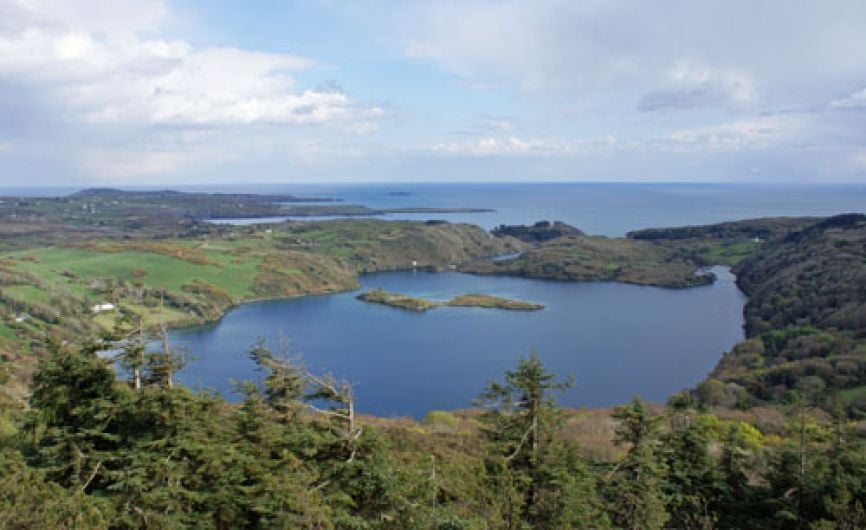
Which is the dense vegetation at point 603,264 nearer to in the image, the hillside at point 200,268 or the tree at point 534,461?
the hillside at point 200,268

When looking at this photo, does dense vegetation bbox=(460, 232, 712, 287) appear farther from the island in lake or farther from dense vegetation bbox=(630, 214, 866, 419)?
the island in lake

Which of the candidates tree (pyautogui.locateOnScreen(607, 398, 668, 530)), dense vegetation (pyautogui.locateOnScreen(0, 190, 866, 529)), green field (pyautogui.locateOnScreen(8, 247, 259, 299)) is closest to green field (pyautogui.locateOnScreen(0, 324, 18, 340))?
green field (pyautogui.locateOnScreen(8, 247, 259, 299))

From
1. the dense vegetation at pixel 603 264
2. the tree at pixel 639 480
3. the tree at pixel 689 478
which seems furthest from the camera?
the dense vegetation at pixel 603 264

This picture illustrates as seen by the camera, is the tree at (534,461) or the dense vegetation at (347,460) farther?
the tree at (534,461)

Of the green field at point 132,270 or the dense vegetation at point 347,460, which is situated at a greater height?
the dense vegetation at point 347,460

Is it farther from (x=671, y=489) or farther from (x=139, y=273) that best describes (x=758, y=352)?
(x=139, y=273)


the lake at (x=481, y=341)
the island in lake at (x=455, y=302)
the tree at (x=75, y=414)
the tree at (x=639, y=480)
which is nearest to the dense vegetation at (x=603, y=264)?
the lake at (x=481, y=341)
